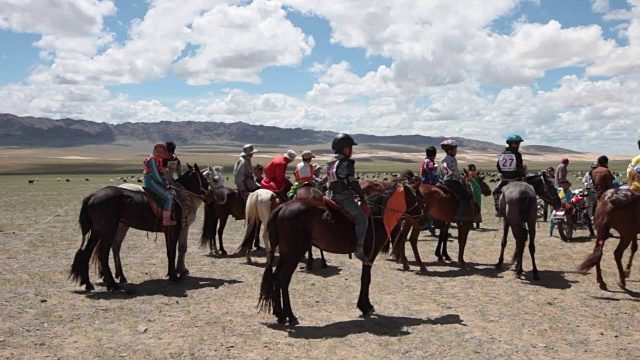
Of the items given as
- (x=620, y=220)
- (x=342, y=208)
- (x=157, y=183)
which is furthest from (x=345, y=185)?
(x=620, y=220)

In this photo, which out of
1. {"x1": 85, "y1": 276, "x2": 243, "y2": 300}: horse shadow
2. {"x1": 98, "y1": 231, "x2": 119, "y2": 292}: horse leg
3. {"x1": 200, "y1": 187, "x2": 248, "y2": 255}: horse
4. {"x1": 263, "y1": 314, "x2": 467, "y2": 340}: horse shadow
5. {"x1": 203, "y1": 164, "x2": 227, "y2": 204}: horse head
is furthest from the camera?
{"x1": 200, "y1": 187, "x2": 248, "y2": 255}: horse

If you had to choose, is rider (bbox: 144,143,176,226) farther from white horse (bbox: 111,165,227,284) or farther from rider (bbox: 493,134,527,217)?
rider (bbox: 493,134,527,217)

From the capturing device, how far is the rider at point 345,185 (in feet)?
28.6

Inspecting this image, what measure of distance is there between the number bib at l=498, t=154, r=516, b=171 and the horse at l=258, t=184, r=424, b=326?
16.3 feet

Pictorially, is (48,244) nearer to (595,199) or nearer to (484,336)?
(484,336)

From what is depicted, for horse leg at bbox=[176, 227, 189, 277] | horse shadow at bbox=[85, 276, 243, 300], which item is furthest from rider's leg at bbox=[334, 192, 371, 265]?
horse leg at bbox=[176, 227, 189, 277]

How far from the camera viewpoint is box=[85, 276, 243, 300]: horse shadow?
10.4 meters

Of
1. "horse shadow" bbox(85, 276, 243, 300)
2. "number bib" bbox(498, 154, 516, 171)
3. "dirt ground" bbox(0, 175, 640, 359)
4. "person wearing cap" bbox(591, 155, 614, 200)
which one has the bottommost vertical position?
"horse shadow" bbox(85, 276, 243, 300)

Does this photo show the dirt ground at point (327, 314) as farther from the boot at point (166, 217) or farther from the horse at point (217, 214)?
the boot at point (166, 217)

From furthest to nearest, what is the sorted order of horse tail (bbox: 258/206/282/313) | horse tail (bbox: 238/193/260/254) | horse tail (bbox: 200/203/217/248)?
horse tail (bbox: 200/203/217/248) < horse tail (bbox: 238/193/260/254) < horse tail (bbox: 258/206/282/313)

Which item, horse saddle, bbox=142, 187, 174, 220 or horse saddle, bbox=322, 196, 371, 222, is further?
horse saddle, bbox=142, 187, 174, 220

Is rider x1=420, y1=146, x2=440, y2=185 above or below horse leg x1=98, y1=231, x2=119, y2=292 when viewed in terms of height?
above

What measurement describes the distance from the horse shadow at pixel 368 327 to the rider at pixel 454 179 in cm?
471

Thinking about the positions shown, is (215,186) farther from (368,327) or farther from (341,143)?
(368,327)
